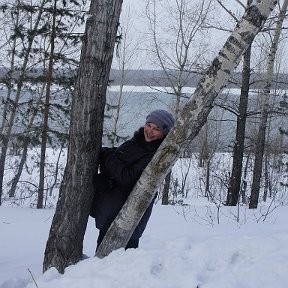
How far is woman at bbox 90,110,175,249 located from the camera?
11.0 ft

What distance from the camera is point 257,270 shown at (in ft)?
8.63

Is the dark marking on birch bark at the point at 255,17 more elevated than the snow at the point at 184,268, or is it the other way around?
the dark marking on birch bark at the point at 255,17

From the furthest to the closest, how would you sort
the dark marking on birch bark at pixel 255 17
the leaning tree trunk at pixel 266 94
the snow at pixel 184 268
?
1. the leaning tree trunk at pixel 266 94
2. the dark marking on birch bark at pixel 255 17
3. the snow at pixel 184 268

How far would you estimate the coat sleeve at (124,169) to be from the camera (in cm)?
331

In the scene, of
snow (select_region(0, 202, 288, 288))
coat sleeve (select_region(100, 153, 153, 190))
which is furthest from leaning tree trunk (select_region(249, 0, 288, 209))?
coat sleeve (select_region(100, 153, 153, 190))

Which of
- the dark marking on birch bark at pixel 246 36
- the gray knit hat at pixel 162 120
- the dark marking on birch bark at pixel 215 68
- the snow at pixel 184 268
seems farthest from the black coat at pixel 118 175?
the dark marking on birch bark at pixel 246 36

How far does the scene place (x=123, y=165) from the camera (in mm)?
3324

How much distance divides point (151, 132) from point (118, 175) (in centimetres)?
41

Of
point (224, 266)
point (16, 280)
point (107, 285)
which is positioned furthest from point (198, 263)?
point (16, 280)

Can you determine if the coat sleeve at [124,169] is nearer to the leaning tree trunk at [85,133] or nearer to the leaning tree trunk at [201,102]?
the leaning tree trunk at [201,102]

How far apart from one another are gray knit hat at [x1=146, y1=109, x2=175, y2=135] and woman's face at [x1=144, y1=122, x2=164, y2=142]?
25mm

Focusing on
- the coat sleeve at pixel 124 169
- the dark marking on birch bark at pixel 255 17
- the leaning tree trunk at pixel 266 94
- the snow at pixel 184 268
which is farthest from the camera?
the leaning tree trunk at pixel 266 94

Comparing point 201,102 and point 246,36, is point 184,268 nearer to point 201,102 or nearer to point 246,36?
point 201,102

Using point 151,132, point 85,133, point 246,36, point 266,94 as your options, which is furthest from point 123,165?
point 266,94
